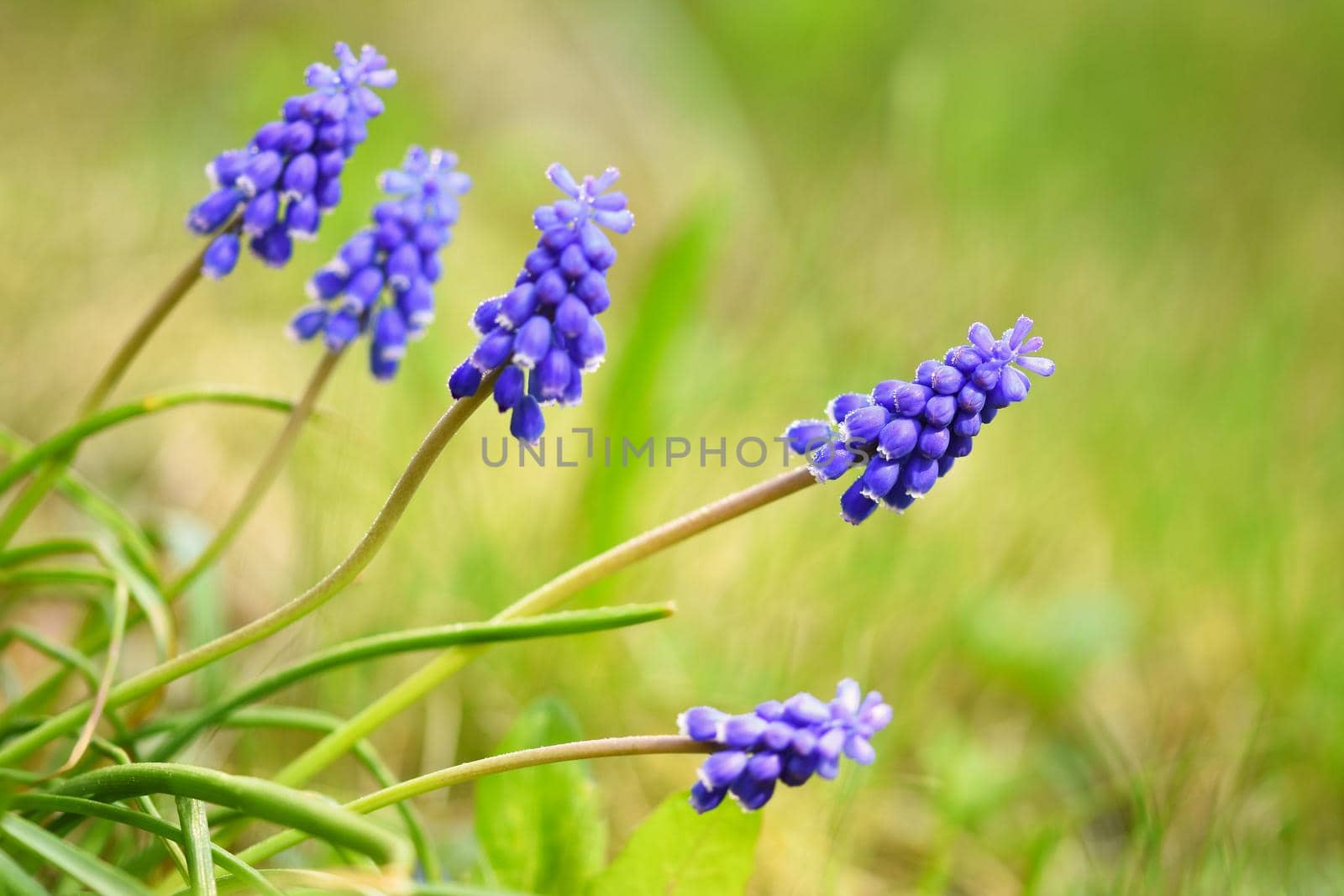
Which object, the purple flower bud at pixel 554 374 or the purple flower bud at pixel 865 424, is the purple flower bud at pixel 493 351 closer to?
the purple flower bud at pixel 554 374

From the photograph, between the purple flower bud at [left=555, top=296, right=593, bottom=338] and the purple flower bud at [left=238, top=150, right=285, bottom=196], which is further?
the purple flower bud at [left=238, top=150, right=285, bottom=196]

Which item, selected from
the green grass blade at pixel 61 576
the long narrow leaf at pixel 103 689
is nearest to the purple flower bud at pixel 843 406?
the long narrow leaf at pixel 103 689

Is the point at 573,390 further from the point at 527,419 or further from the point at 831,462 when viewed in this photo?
the point at 831,462

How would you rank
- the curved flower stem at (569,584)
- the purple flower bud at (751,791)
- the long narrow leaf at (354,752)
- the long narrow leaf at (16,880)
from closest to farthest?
1. the long narrow leaf at (16,880)
2. the purple flower bud at (751,791)
3. the curved flower stem at (569,584)
4. the long narrow leaf at (354,752)

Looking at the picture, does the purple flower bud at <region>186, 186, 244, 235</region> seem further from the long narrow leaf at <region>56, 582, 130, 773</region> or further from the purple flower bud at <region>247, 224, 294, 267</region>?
the long narrow leaf at <region>56, 582, 130, 773</region>

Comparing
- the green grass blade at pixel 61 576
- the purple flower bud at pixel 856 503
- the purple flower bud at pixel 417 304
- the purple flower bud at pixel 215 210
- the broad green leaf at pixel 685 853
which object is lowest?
the broad green leaf at pixel 685 853

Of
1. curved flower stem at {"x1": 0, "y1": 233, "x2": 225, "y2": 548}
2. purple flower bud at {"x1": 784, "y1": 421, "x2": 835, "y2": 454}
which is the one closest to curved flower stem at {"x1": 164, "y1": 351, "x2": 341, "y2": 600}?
curved flower stem at {"x1": 0, "y1": 233, "x2": 225, "y2": 548}
